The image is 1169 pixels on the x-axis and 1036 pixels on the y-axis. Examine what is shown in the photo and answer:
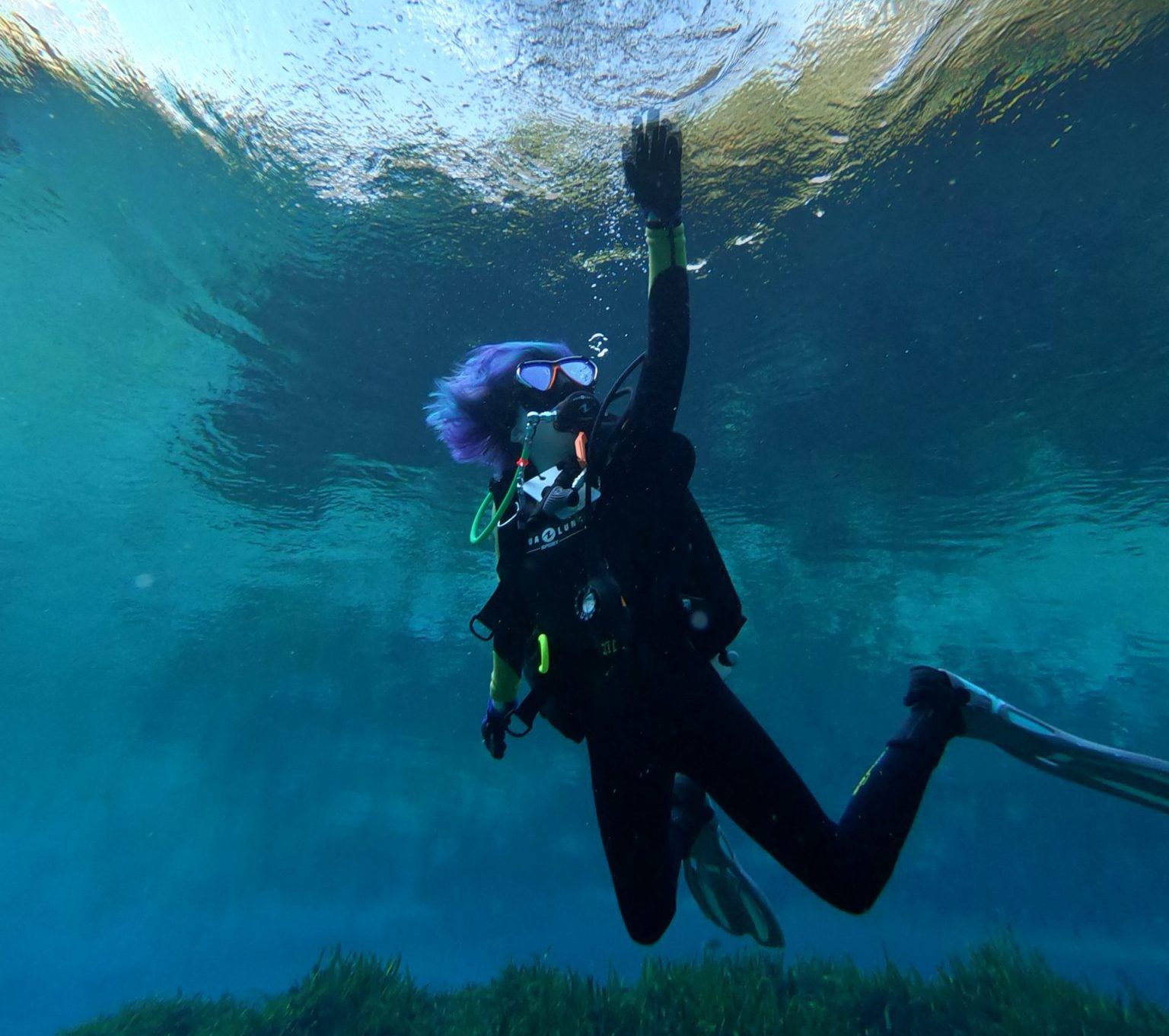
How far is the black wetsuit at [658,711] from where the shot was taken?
114 inches

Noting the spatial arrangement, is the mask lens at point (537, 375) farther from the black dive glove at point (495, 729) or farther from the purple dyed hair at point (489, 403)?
the black dive glove at point (495, 729)

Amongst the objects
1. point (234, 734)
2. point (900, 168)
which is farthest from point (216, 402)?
point (234, 734)

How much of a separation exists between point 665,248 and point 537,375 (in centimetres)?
96

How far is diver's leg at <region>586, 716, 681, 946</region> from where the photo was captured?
3.06 metres

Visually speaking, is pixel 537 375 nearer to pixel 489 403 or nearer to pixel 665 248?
pixel 489 403

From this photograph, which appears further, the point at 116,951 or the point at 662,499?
the point at 116,951

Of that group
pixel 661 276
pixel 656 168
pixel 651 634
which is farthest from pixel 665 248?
pixel 651 634

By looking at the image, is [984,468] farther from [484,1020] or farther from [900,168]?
[484,1020]

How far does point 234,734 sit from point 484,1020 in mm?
28091

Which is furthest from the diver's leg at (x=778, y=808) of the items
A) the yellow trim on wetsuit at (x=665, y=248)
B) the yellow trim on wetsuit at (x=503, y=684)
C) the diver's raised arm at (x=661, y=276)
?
the yellow trim on wetsuit at (x=665, y=248)

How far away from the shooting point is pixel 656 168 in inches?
113

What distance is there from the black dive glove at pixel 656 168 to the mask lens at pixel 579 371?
0.91m

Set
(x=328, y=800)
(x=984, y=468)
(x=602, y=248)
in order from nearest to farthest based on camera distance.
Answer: (x=602, y=248) → (x=984, y=468) → (x=328, y=800)

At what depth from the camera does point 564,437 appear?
3.39 meters
